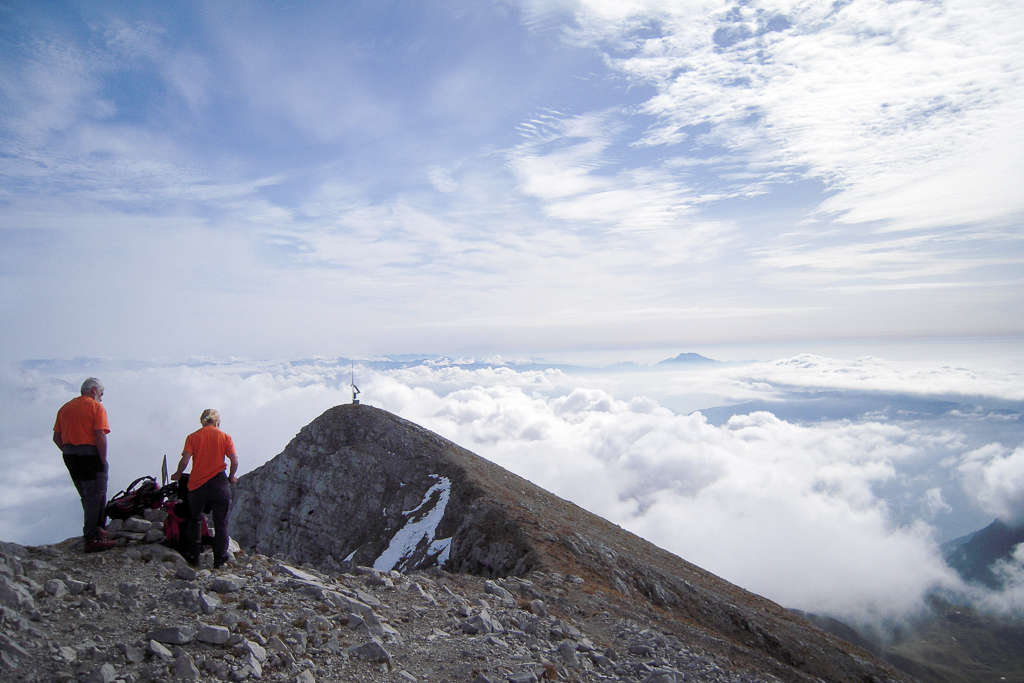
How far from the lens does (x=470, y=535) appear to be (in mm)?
29812

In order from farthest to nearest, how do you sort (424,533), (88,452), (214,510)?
(424,533), (214,510), (88,452)

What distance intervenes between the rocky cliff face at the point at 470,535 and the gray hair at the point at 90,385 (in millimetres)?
6591

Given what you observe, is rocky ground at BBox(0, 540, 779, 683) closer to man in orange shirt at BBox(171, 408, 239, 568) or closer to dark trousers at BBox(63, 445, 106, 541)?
man in orange shirt at BBox(171, 408, 239, 568)

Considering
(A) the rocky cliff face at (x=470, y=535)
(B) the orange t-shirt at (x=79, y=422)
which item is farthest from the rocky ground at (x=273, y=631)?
(A) the rocky cliff face at (x=470, y=535)

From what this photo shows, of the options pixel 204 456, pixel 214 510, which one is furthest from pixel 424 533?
pixel 204 456

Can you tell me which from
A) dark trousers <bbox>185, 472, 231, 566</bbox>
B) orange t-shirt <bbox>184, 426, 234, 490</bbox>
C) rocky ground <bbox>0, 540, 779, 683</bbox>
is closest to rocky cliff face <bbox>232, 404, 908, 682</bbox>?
rocky ground <bbox>0, 540, 779, 683</bbox>

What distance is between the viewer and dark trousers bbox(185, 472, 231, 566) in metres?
10.6

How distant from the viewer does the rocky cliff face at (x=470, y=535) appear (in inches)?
898

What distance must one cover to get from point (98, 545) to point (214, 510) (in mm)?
2101

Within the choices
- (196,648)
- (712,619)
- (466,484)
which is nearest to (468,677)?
(196,648)

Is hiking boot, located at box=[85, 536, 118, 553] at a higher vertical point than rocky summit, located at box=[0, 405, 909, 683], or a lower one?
higher

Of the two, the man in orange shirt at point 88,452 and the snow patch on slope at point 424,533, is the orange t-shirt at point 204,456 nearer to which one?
the man in orange shirt at point 88,452

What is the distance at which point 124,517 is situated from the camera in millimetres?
11266

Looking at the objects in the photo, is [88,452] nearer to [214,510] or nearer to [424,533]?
[214,510]
